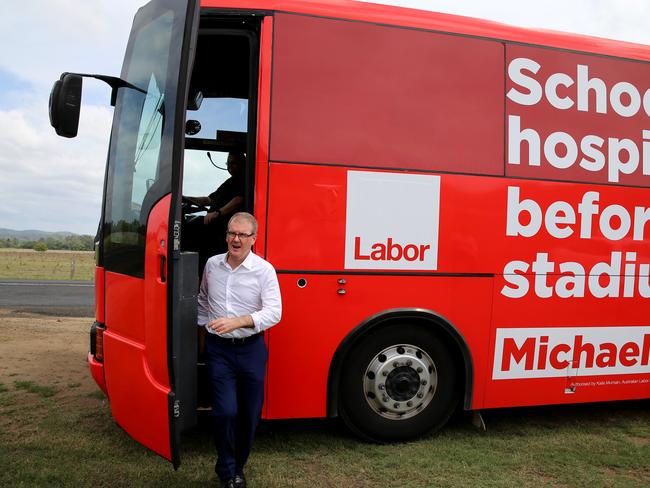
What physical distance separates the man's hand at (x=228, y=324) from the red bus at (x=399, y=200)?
24 centimetres

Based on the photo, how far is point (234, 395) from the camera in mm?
3291

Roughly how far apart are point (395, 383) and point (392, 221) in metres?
1.18

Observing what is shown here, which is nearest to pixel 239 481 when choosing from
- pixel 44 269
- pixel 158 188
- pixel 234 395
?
pixel 234 395

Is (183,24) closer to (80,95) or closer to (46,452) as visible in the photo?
(80,95)

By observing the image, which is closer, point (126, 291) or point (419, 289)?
point (126, 291)

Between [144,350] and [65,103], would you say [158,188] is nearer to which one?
[65,103]

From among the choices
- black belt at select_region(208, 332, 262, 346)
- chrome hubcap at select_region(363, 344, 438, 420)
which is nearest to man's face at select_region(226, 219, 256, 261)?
black belt at select_region(208, 332, 262, 346)

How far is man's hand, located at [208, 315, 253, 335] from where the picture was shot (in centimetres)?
314

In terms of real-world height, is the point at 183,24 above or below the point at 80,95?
above

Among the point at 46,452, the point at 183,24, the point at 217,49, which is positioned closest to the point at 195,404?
the point at 46,452

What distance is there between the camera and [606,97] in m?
4.36

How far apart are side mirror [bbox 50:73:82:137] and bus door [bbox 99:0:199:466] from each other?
0.43 metres

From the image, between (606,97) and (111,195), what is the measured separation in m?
3.83

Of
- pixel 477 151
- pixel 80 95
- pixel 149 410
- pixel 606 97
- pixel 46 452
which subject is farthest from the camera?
pixel 606 97
